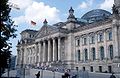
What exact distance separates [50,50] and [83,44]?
16.6m

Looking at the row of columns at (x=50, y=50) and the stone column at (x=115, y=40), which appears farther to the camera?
the row of columns at (x=50, y=50)

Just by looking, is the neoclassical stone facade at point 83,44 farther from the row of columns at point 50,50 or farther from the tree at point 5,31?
the tree at point 5,31

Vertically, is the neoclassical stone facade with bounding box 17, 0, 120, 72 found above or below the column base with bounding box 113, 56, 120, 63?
above

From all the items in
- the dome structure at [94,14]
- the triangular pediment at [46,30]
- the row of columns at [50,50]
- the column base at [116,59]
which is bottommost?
the column base at [116,59]

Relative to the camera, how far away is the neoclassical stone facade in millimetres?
67225

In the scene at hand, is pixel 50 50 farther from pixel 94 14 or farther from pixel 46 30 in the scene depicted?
pixel 94 14

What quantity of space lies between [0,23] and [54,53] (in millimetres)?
61732

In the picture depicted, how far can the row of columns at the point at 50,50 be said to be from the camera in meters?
86.8

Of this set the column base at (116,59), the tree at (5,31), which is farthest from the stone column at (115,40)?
the tree at (5,31)

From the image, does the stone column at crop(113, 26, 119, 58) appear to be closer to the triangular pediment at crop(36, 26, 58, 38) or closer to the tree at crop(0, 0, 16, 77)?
the triangular pediment at crop(36, 26, 58, 38)

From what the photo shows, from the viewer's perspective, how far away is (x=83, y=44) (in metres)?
80.0

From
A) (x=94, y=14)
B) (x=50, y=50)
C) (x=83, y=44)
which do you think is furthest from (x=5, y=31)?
(x=94, y=14)

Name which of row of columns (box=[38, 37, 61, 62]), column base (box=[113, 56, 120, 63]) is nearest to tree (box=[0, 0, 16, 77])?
column base (box=[113, 56, 120, 63])

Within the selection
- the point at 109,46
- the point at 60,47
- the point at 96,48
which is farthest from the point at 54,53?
the point at 109,46
